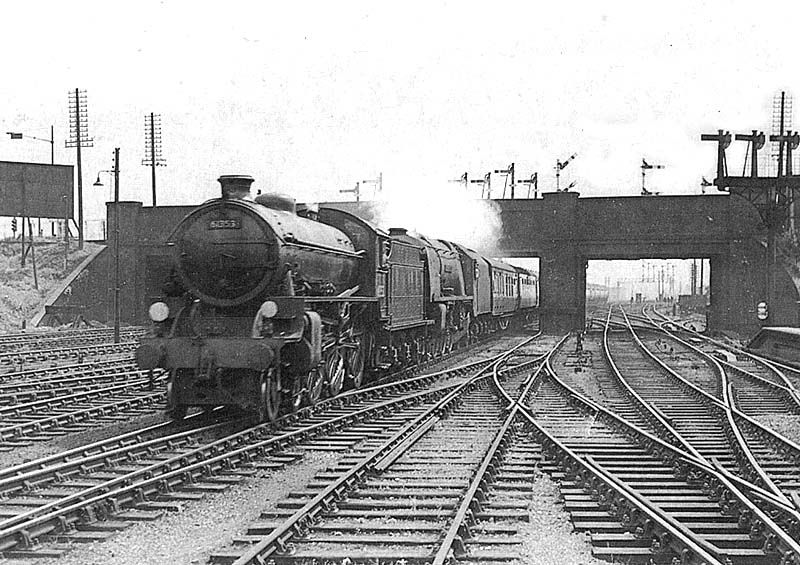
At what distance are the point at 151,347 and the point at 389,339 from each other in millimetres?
6182

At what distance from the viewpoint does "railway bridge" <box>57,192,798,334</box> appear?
34.9 m

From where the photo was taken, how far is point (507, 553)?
5742mm

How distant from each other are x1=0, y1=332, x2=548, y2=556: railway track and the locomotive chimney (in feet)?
9.48

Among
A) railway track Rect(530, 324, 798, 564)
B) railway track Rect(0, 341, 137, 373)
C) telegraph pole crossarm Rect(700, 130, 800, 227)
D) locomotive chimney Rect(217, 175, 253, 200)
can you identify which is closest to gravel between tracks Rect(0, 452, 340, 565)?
railway track Rect(530, 324, 798, 564)

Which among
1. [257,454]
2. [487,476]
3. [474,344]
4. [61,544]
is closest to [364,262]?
[257,454]

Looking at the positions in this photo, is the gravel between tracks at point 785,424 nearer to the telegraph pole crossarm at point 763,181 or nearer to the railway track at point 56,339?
the telegraph pole crossarm at point 763,181

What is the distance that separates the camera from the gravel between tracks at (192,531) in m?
5.70

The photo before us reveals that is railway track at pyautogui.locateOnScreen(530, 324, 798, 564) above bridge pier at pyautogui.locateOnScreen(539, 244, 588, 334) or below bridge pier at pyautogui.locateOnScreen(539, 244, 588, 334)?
below

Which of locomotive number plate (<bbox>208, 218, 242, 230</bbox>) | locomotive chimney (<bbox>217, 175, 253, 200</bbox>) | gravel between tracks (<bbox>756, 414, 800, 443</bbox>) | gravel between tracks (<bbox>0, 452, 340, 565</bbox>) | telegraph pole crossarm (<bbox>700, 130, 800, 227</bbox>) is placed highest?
telegraph pole crossarm (<bbox>700, 130, 800, 227</bbox>)

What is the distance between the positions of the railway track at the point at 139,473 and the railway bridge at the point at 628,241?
82.6ft

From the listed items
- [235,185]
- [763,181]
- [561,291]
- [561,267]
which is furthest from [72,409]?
[561,267]

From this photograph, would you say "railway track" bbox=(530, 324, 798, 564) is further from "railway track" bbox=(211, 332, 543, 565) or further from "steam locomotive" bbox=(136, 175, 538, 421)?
"steam locomotive" bbox=(136, 175, 538, 421)

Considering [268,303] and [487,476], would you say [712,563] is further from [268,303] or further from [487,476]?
[268,303]

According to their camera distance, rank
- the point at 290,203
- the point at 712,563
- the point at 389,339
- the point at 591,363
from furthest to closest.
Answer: the point at 591,363 < the point at 389,339 < the point at 290,203 < the point at 712,563
